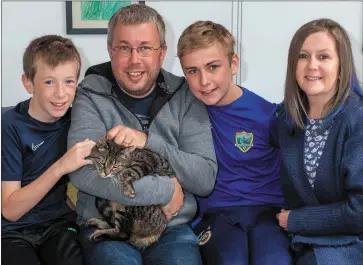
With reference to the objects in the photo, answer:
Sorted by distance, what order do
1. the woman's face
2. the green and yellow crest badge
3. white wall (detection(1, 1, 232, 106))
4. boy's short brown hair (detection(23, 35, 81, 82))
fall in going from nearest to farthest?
the woman's face, boy's short brown hair (detection(23, 35, 81, 82)), the green and yellow crest badge, white wall (detection(1, 1, 232, 106))

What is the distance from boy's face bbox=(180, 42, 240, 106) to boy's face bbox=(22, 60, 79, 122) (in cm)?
48

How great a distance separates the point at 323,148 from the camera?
183 centimetres

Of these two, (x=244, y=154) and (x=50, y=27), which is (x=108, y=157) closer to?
(x=244, y=154)

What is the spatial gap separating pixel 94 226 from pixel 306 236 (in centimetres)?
81

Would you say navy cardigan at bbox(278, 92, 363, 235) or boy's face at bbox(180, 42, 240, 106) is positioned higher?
boy's face at bbox(180, 42, 240, 106)

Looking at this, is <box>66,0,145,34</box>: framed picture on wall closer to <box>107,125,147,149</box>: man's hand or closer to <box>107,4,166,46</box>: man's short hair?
<box>107,4,166,46</box>: man's short hair

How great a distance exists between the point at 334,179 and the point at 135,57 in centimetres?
90

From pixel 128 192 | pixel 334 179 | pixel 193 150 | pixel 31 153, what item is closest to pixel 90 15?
pixel 31 153

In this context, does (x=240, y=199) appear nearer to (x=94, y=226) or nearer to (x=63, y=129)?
(x=94, y=226)

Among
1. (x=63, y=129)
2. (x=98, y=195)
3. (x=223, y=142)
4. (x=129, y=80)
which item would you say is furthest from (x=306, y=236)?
(x=63, y=129)

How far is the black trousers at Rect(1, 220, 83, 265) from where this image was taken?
Result: 1.77m

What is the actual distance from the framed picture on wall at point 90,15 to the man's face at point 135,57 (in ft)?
3.22

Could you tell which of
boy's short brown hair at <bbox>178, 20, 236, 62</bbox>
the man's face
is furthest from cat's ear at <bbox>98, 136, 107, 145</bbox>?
boy's short brown hair at <bbox>178, 20, 236, 62</bbox>

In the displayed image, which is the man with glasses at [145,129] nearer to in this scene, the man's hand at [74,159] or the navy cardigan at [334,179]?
the man's hand at [74,159]
